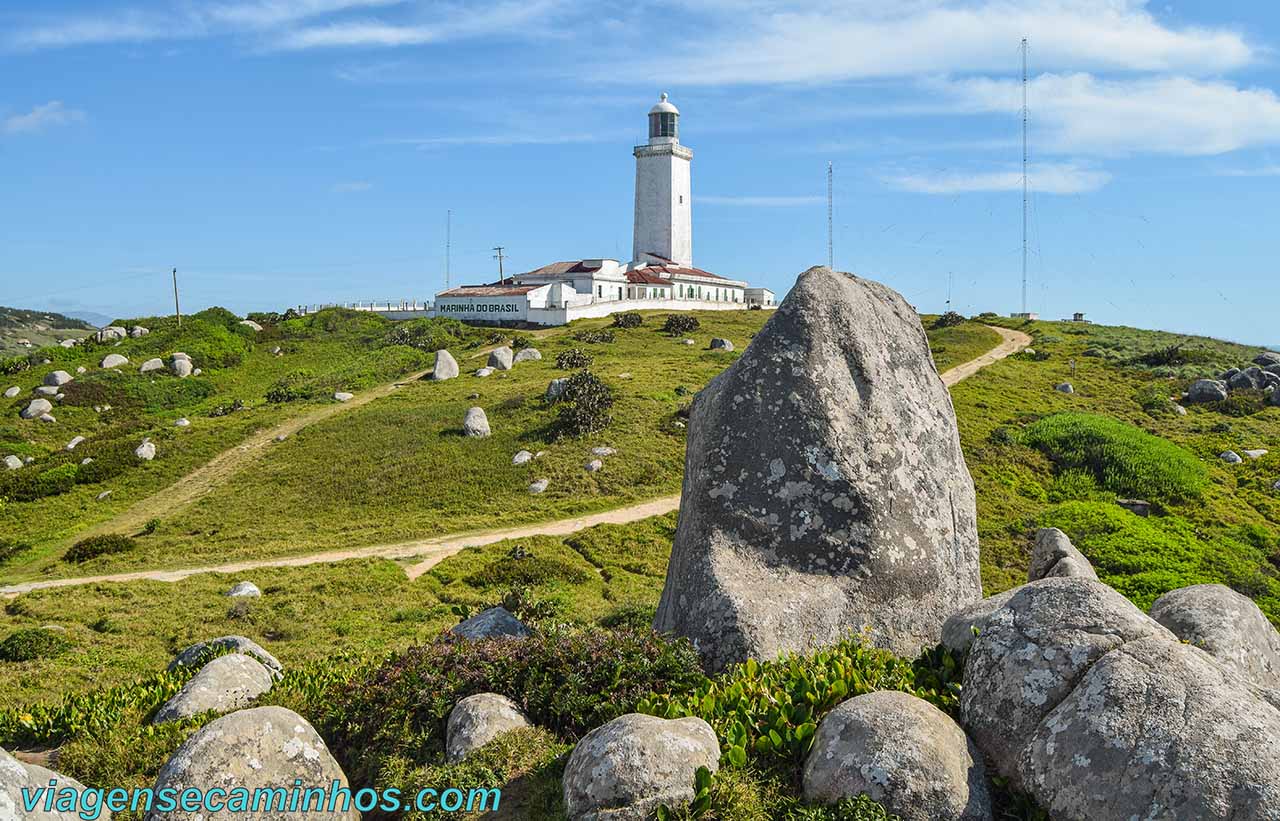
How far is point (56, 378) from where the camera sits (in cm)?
6381

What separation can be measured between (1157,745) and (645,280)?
94161 millimetres

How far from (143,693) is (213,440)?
40.1m

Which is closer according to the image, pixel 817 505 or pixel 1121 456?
pixel 817 505

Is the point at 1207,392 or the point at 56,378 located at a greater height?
the point at 56,378

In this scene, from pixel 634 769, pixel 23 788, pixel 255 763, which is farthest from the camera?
pixel 255 763

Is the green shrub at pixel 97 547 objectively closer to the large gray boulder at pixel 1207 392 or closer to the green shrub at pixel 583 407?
the green shrub at pixel 583 407

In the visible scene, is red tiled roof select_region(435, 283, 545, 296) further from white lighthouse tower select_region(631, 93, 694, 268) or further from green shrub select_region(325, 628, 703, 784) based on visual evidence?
green shrub select_region(325, 628, 703, 784)

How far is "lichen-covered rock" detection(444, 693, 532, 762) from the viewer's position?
10102mm

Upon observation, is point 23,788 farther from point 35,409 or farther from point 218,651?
point 35,409

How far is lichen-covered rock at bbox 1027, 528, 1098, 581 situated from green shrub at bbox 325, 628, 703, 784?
8003mm

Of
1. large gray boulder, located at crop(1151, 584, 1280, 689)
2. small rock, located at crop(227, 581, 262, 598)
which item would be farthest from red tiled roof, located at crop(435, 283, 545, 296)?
large gray boulder, located at crop(1151, 584, 1280, 689)

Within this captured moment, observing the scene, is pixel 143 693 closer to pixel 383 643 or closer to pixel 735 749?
pixel 383 643

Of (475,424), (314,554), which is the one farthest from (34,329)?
(314,554)

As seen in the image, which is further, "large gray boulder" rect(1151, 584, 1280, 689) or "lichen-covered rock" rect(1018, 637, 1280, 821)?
"large gray boulder" rect(1151, 584, 1280, 689)
